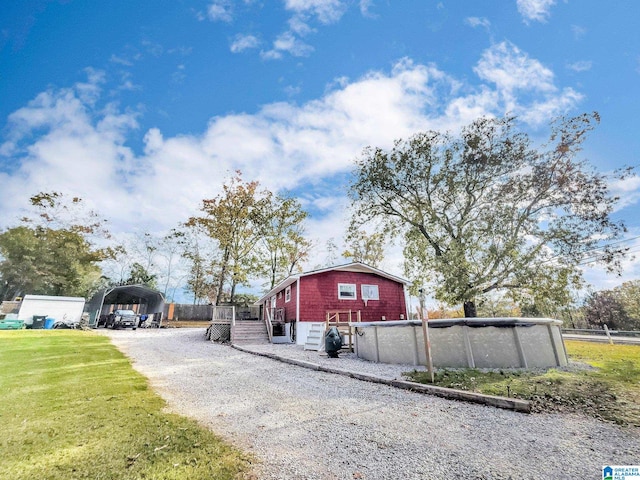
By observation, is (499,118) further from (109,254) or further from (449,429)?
(109,254)

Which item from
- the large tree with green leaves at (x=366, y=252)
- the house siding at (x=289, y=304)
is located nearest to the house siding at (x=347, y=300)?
the house siding at (x=289, y=304)

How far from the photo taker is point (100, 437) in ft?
10.4

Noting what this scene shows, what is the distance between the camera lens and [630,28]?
388 inches

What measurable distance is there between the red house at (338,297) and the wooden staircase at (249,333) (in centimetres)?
78

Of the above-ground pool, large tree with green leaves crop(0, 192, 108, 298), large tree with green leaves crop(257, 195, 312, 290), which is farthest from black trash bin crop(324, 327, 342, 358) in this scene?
large tree with green leaves crop(0, 192, 108, 298)

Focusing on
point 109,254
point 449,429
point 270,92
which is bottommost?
point 449,429

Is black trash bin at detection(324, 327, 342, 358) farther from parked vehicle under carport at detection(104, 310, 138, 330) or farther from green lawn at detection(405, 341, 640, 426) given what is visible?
parked vehicle under carport at detection(104, 310, 138, 330)

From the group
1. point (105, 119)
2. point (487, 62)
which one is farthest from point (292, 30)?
point (105, 119)

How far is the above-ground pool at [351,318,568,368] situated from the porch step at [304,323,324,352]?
497 centimetres

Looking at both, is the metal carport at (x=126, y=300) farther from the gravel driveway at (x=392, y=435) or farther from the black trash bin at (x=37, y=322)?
the gravel driveway at (x=392, y=435)

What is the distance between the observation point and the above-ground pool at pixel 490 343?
24.9 ft

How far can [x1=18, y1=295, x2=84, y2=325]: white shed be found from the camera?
71.1 feet

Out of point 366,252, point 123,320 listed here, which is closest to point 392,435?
point 123,320

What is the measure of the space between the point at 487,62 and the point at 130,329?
3093 centimetres
